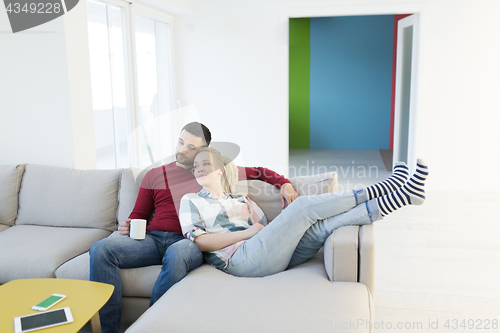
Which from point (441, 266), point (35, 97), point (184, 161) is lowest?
point (441, 266)

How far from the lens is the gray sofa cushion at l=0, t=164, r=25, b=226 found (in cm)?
272

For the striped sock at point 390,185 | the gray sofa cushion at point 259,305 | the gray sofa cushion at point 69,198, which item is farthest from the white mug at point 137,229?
the striped sock at point 390,185

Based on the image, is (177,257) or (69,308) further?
(177,257)

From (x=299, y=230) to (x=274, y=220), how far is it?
0.13m

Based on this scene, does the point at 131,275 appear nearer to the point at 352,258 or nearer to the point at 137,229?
the point at 137,229

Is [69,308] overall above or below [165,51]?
below

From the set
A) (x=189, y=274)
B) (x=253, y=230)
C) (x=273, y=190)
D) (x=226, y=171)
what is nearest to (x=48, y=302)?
(x=189, y=274)

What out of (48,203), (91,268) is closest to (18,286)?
(91,268)

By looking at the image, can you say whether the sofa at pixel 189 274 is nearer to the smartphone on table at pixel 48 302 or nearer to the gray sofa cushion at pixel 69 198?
the gray sofa cushion at pixel 69 198

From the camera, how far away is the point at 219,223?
6.99ft

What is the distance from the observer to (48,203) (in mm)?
2691

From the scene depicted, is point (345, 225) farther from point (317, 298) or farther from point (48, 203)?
point (48, 203)

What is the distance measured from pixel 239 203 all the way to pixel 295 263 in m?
0.42

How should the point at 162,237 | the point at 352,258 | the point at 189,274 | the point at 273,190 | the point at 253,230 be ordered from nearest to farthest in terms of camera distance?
the point at 352,258 < the point at 189,274 < the point at 253,230 < the point at 162,237 < the point at 273,190
